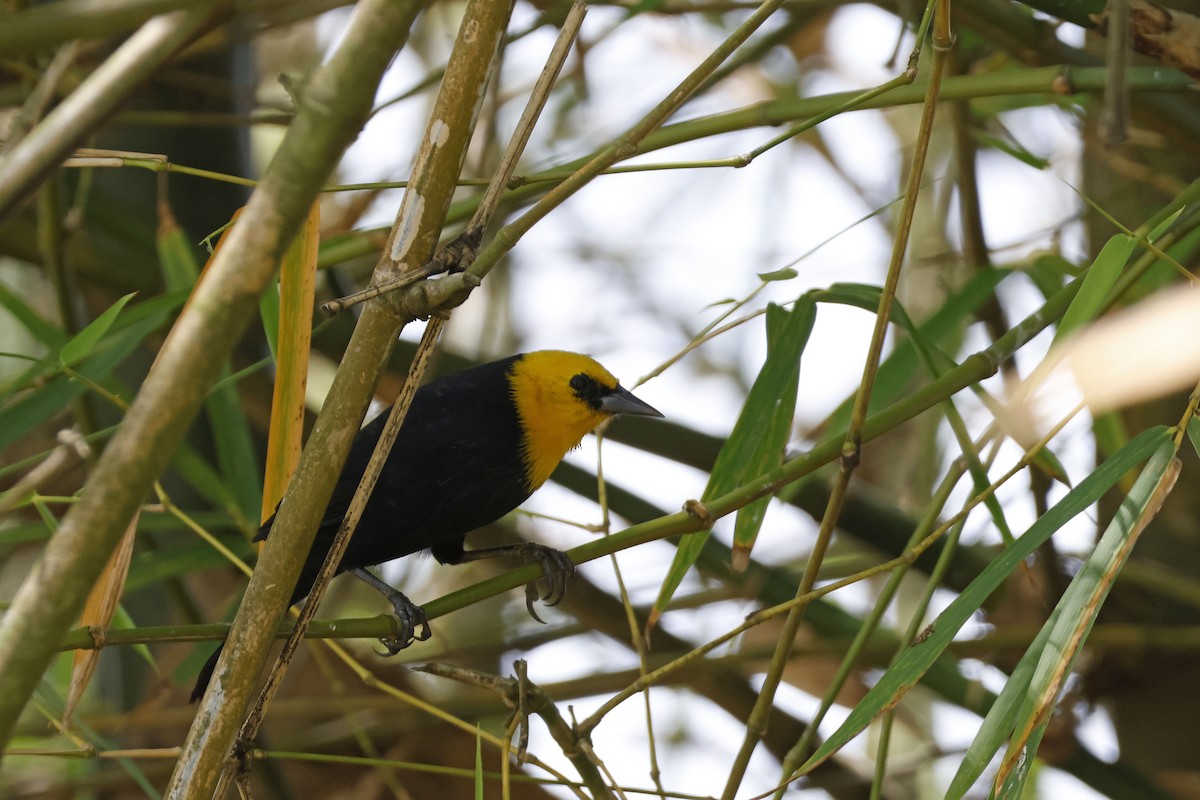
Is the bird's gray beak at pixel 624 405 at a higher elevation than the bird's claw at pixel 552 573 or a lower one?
higher

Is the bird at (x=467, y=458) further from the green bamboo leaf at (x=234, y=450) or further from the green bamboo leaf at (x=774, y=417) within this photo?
the green bamboo leaf at (x=774, y=417)

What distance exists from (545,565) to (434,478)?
361 millimetres

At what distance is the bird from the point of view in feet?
7.11

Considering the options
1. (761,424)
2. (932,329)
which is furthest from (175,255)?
(932,329)

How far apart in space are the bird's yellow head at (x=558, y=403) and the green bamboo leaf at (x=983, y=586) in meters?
1.06

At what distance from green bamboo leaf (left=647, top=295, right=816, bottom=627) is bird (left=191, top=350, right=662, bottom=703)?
34 cm

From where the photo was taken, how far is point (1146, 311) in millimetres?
1833

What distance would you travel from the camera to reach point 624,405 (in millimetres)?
2395

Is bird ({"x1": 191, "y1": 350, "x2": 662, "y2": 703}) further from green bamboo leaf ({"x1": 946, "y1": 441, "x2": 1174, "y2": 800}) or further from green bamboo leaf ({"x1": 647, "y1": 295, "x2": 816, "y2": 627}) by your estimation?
green bamboo leaf ({"x1": 946, "y1": 441, "x2": 1174, "y2": 800})

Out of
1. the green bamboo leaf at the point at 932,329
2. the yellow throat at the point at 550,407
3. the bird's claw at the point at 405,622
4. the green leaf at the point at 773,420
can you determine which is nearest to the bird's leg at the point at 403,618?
the bird's claw at the point at 405,622

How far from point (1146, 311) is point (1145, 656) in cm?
112

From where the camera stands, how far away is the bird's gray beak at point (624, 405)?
93.5 inches

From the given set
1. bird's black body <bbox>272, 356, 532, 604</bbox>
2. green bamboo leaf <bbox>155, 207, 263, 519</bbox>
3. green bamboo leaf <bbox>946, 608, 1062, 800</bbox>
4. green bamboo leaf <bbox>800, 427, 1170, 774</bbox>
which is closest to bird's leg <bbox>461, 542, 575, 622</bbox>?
bird's black body <bbox>272, 356, 532, 604</bbox>

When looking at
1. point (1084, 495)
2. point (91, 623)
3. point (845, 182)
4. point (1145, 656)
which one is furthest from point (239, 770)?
point (845, 182)
